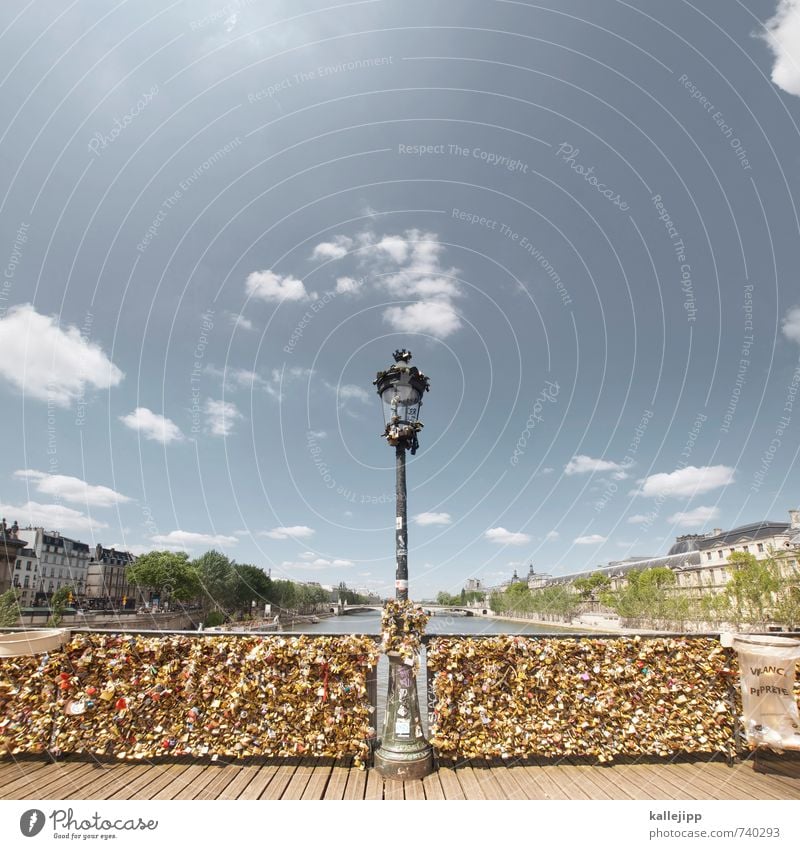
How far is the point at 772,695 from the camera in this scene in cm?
658

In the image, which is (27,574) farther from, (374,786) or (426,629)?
(374,786)

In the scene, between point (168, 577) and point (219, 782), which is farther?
point (168, 577)

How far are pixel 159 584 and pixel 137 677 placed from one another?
97.6m

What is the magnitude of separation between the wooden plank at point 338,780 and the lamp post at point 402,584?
0.47m

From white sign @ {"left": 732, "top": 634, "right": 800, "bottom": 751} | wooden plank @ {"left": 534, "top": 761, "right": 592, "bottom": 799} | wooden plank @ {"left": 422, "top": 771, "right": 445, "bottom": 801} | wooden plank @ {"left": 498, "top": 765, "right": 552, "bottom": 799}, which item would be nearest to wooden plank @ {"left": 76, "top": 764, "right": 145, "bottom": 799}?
wooden plank @ {"left": 422, "top": 771, "right": 445, "bottom": 801}

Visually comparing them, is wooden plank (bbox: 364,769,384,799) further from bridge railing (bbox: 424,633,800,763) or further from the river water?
the river water

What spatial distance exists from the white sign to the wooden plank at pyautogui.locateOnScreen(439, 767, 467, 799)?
4.09m

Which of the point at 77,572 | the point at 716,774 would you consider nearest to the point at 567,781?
the point at 716,774

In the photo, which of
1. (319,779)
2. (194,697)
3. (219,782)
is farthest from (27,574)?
(319,779)

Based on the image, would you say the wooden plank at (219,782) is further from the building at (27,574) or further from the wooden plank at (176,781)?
the building at (27,574)

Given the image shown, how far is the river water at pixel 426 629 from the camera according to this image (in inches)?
332

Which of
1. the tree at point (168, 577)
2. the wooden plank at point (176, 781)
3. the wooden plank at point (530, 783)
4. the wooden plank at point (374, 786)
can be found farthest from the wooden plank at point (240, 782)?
the tree at point (168, 577)

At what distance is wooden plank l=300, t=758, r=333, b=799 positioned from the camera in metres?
5.79

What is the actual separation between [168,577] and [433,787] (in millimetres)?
97747
